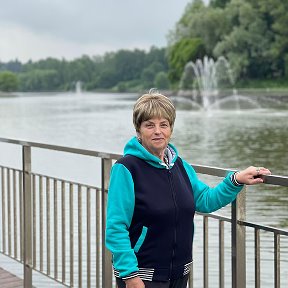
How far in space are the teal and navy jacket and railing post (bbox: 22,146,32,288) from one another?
6.86 feet

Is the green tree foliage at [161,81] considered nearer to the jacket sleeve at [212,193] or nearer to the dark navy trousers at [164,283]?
the jacket sleeve at [212,193]

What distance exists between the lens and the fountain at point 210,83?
7525cm

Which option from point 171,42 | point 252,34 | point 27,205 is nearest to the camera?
point 27,205

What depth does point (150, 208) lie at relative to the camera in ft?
9.14

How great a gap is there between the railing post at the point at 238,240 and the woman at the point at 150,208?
30cm

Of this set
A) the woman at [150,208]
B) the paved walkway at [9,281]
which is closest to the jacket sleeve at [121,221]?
the woman at [150,208]

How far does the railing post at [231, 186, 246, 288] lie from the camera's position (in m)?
3.19

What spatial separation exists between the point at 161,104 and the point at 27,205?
2395mm

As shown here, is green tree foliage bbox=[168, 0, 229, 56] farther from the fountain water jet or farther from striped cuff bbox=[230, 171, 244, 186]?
striped cuff bbox=[230, 171, 244, 186]

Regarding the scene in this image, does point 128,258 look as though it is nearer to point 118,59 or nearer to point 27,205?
point 27,205

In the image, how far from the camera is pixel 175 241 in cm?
282

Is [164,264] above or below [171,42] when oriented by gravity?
below

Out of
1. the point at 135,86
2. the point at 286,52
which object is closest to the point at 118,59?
the point at 135,86

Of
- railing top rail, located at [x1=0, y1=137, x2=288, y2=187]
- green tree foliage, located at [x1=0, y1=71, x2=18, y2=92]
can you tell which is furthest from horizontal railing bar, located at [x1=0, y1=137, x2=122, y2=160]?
green tree foliage, located at [x1=0, y1=71, x2=18, y2=92]
